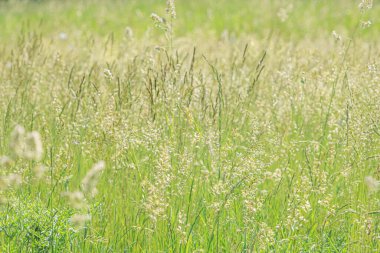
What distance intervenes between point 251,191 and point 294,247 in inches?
14.1

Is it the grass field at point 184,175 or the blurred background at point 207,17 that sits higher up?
the blurred background at point 207,17

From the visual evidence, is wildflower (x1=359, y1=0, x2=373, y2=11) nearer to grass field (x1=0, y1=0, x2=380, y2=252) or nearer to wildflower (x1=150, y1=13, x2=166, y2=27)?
grass field (x1=0, y1=0, x2=380, y2=252)

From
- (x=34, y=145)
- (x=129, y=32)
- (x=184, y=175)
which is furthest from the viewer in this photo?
(x=129, y=32)

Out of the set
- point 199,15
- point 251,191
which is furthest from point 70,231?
point 199,15

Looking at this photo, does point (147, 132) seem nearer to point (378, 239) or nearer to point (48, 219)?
point (48, 219)

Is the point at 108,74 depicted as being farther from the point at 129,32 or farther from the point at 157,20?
the point at 129,32

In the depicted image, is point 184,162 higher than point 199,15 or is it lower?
lower

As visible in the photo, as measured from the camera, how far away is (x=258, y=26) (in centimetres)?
1138

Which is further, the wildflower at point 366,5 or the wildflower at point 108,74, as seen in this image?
the wildflower at point 366,5

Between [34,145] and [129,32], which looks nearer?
[34,145]

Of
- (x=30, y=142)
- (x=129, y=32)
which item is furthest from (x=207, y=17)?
(x=30, y=142)

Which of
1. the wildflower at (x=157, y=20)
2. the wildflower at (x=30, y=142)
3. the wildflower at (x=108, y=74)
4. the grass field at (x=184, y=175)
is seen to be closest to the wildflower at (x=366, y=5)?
the grass field at (x=184, y=175)

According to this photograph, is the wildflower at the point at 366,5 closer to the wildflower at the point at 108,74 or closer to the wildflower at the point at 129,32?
the wildflower at the point at 108,74

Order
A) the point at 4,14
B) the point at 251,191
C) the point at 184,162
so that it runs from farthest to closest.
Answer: the point at 4,14 < the point at 184,162 < the point at 251,191
